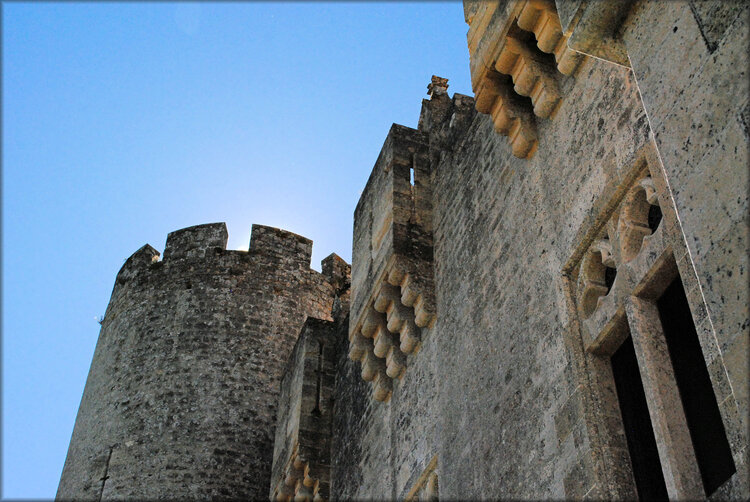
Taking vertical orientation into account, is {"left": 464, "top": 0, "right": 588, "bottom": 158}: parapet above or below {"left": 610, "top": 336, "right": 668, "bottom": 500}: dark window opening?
above

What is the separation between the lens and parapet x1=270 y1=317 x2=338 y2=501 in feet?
30.3

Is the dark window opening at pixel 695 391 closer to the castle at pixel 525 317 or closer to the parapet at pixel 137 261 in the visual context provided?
the castle at pixel 525 317

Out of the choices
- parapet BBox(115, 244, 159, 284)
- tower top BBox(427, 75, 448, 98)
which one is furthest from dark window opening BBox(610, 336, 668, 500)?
parapet BBox(115, 244, 159, 284)

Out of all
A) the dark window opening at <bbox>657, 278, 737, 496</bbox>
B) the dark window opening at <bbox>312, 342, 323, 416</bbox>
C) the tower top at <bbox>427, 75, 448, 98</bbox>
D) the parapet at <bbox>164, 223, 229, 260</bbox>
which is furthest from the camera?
the parapet at <bbox>164, 223, 229, 260</bbox>

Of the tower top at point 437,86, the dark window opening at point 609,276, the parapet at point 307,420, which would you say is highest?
the tower top at point 437,86

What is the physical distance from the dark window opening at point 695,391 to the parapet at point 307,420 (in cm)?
518

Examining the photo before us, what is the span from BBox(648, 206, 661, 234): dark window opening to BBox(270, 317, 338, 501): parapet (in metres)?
5.14

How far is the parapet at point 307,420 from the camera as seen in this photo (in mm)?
9242

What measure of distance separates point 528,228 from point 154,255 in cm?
814

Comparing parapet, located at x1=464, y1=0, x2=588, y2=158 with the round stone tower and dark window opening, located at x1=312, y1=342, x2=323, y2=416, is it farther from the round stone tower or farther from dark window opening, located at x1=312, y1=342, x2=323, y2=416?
the round stone tower

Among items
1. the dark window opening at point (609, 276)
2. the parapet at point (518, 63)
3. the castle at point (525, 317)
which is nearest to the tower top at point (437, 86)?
the castle at point (525, 317)

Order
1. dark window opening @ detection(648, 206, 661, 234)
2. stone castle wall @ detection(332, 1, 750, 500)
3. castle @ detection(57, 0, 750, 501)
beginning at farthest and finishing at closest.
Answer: dark window opening @ detection(648, 206, 661, 234) → castle @ detection(57, 0, 750, 501) → stone castle wall @ detection(332, 1, 750, 500)

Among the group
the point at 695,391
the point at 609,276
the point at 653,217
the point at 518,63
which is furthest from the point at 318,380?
the point at 695,391

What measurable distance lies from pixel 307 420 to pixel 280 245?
3.78 m
